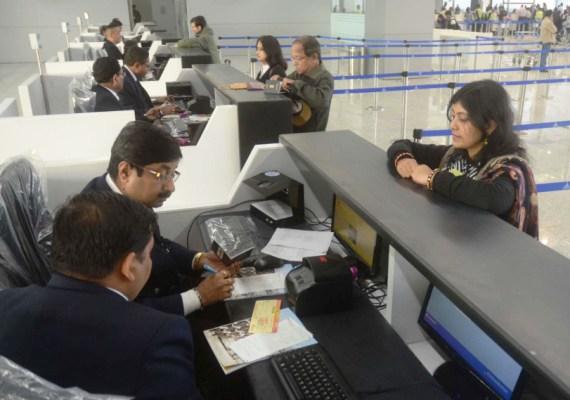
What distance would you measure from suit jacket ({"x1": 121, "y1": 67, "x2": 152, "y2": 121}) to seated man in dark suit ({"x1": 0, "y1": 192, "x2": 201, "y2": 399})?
3.08m

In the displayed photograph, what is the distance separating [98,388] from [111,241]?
294 millimetres

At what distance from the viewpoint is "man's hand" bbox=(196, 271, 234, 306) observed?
1.64 metres

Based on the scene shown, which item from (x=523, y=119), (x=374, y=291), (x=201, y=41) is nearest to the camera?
(x=374, y=291)

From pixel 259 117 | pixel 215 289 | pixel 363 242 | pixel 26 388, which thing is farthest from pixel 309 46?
pixel 26 388

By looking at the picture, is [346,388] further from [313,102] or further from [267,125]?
[313,102]

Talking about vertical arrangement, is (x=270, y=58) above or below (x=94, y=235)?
above

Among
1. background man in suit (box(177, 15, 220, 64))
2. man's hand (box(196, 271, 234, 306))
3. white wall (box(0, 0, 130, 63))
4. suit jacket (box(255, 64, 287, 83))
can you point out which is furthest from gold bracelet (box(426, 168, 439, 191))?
white wall (box(0, 0, 130, 63))

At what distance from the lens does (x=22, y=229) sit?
1.63 m

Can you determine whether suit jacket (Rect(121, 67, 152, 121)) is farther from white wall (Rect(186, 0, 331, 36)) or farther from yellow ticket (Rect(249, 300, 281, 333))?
white wall (Rect(186, 0, 331, 36))

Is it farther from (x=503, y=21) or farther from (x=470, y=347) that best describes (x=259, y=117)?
(x=503, y=21)

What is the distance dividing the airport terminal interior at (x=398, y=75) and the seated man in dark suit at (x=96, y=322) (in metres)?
0.32

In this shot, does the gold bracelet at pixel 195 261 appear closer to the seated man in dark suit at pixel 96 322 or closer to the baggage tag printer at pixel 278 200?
the baggage tag printer at pixel 278 200

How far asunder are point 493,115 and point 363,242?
0.64 metres

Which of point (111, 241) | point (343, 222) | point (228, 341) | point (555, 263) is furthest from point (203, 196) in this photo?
point (555, 263)
